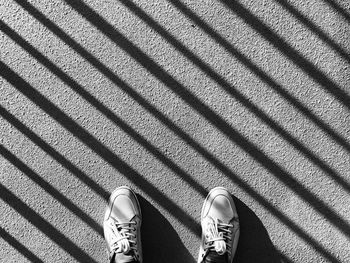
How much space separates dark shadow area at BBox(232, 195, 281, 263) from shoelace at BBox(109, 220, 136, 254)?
0.51 metres

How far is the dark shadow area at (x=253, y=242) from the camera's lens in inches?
80.4

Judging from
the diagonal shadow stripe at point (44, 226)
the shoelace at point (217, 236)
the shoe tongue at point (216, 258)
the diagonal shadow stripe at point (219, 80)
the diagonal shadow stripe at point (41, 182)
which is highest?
the diagonal shadow stripe at point (219, 80)

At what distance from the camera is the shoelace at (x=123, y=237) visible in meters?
2.00

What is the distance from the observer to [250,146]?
2037 mm

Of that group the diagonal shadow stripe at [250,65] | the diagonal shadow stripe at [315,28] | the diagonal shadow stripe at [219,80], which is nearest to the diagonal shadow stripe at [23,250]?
the diagonal shadow stripe at [219,80]

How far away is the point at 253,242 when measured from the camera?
205 centimetres

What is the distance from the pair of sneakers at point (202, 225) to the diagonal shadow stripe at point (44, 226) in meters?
0.16

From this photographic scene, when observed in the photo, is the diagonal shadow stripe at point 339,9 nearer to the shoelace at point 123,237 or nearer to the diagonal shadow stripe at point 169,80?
the diagonal shadow stripe at point 169,80

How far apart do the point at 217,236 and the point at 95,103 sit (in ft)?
2.87

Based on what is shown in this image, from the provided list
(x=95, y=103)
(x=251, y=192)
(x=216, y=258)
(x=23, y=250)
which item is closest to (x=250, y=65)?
(x=251, y=192)

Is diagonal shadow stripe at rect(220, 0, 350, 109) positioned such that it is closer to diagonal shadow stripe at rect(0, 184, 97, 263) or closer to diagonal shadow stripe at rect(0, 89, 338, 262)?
diagonal shadow stripe at rect(0, 89, 338, 262)

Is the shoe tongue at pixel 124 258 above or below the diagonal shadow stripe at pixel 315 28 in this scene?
below

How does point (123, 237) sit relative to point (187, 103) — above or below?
below

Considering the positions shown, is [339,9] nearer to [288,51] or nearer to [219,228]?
[288,51]
